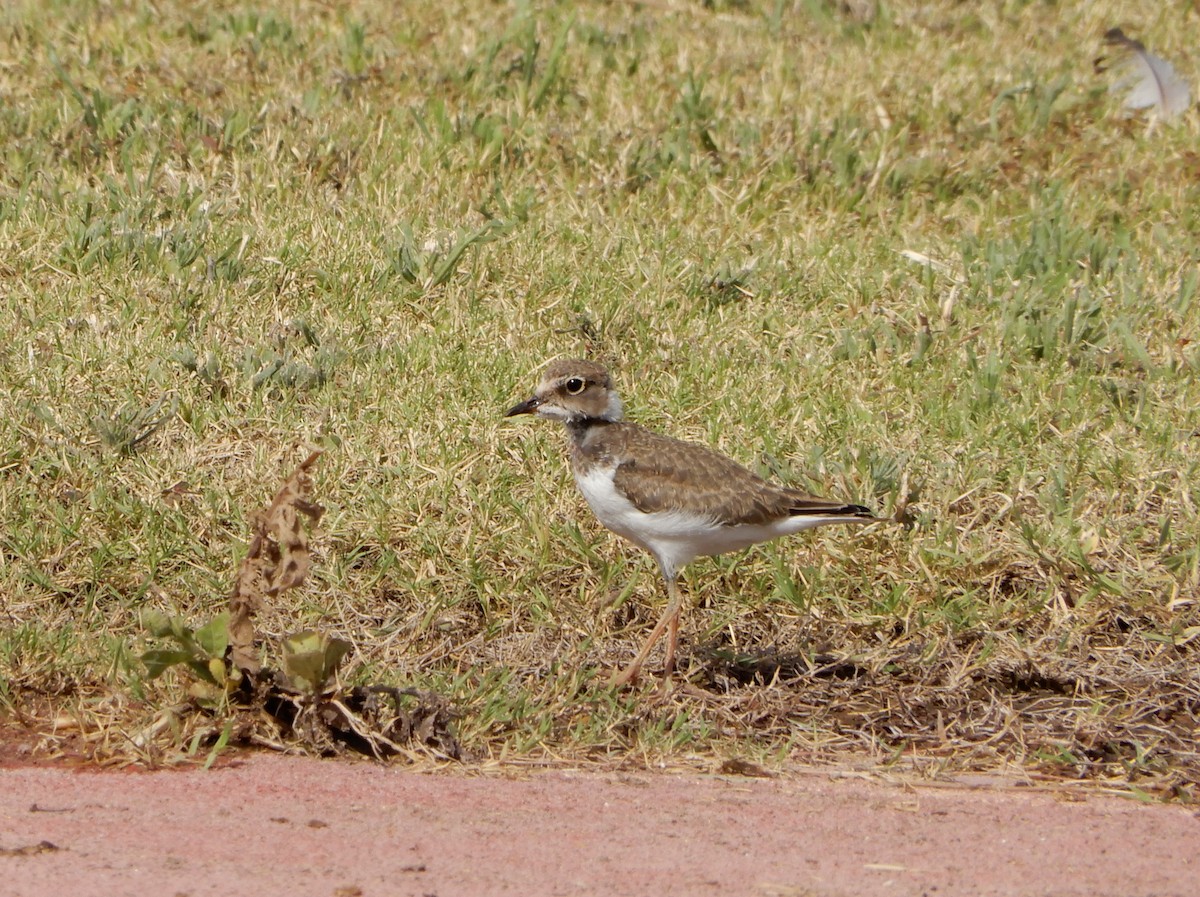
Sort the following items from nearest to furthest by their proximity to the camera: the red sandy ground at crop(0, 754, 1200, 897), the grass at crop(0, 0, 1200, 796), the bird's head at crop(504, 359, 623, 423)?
the red sandy ground at crop(0, 754, 1200, 897), the grass at crop(0, 0, 1200, 796), the bird's head at crop(504, 359, 623, 423)

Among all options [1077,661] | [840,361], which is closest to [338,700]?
[1077,661]

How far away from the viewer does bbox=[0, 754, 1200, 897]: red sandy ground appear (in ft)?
13.3

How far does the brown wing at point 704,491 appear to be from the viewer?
5.66 metres

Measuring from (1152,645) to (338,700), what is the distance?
2950mm

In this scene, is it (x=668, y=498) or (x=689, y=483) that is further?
(x=689, y=483)

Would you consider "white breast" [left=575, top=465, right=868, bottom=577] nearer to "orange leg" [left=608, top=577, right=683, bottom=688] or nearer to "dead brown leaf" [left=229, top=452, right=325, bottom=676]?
"orange leg" [left=608, top=577, right=683, bottom=688]

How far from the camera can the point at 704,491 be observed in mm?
5707

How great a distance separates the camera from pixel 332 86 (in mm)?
9445

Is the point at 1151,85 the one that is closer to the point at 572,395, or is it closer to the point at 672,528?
the point at 572,395

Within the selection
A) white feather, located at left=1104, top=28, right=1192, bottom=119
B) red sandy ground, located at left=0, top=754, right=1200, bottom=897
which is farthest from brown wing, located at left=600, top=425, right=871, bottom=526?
white feather, located at left=1104, top=28, right=1192, bottom=119

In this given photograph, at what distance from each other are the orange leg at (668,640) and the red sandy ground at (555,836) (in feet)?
2.00

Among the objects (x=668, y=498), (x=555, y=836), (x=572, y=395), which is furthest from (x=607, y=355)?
(x=555, y=836)

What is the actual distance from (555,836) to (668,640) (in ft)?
4.81

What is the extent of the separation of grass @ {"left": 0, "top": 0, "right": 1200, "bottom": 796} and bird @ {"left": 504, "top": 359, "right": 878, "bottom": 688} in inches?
17.3
